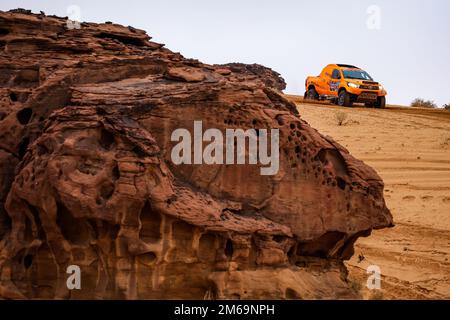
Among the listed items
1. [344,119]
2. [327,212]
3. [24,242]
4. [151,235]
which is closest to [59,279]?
[24,242]

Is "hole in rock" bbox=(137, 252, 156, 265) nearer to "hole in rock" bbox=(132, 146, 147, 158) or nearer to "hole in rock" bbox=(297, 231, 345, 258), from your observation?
"hole in rock" bbox=(132, 146, 147, 158)

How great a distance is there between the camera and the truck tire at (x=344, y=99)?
2012cm

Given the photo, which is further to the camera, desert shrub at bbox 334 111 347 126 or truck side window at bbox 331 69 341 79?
truck side window at bbox 331 69 341 79

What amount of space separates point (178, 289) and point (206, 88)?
226cm

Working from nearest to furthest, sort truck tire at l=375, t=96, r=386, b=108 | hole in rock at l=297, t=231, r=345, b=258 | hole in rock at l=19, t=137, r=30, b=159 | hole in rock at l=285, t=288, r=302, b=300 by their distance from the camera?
hole in rock at l=285, t=288, r=302, b=300 → hole in rock at l=19, t=137, r=30, b=159 → hole in rock at l=297, t=231, r=345, b=258 → truck tire at l=375, t=96, r=386, b=108

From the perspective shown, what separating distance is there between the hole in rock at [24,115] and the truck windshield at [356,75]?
44.9 ft

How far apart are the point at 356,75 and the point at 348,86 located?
0.44m

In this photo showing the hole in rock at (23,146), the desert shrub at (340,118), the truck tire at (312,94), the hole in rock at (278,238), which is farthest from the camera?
the truck tire at (312,94)

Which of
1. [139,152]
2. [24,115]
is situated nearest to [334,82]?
[24,115]

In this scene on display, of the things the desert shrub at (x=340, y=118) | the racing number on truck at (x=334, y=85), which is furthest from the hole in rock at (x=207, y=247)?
the racing number on truck at (x=334, y=85)

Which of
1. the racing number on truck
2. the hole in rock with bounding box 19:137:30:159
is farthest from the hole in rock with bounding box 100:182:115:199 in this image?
the racing number on truck

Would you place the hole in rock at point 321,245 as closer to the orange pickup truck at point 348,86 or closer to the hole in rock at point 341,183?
the hole in rock at point 341,183

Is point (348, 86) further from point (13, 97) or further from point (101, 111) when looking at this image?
point (101, 111)

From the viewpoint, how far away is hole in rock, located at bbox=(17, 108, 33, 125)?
723cm
